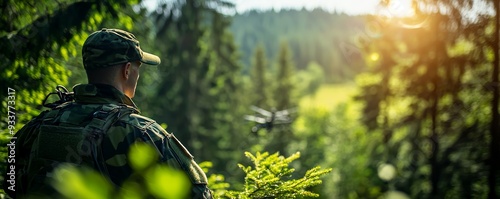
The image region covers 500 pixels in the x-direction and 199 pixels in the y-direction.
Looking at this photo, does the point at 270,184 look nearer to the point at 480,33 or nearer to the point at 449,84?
the point at 480,33

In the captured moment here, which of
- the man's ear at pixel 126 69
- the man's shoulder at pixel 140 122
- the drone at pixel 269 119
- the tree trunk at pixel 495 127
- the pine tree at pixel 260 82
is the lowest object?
the man's shoulder at pixel 140 122

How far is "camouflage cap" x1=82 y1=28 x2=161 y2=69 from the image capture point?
2963 millimetres

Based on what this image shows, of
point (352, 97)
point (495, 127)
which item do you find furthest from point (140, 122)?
point (352, 97)

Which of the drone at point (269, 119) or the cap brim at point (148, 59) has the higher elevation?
the drone at point (269, 119)

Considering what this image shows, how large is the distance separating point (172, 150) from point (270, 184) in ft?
3.19

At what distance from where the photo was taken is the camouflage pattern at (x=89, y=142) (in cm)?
269

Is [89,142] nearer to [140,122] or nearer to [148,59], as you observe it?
[140,122]

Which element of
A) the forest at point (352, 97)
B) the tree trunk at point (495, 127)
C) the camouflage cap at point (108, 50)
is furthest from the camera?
the tree trunk at point (495, 127)

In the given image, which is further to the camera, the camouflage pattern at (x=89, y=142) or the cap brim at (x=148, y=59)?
the cap brim at (x=148, y=59)

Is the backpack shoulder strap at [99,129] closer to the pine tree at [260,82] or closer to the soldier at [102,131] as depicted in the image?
the soldier at [102,131]

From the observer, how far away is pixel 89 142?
2.74 m

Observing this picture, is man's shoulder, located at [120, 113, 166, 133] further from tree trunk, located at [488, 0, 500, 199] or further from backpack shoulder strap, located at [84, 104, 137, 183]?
tree trunk, located at [488, 0, 500, 199]

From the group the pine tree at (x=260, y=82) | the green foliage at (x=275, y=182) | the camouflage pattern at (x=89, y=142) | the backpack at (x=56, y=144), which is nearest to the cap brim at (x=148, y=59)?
the camouflage pattern at (x=89, y=142)

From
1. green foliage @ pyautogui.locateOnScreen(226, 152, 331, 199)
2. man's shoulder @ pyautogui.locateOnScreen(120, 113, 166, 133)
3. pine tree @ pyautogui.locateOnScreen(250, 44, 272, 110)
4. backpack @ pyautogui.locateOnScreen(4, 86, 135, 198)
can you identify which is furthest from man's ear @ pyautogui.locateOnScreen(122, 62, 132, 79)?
pine tree @ pyautogui.locateOnScreen(250, 44, 272, 110)
